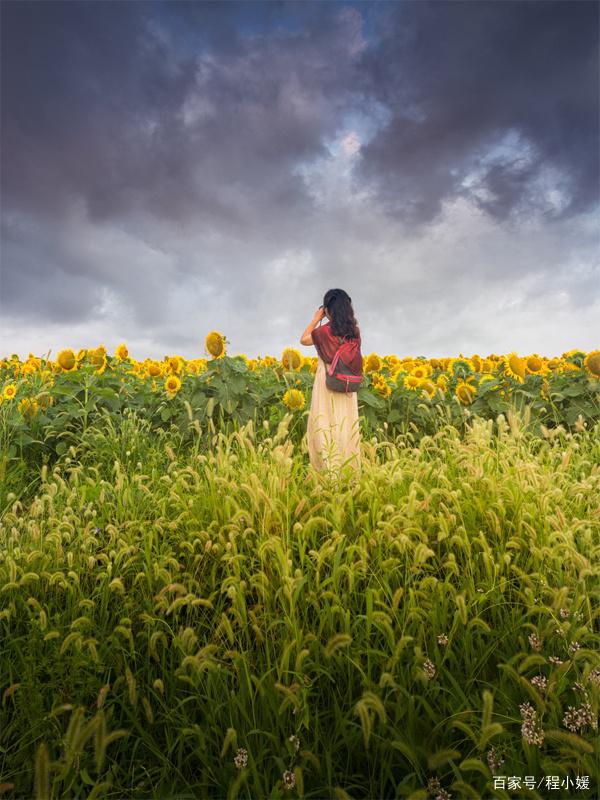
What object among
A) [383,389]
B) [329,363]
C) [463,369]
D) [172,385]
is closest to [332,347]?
[329,363]

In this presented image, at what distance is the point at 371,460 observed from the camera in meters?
4.12

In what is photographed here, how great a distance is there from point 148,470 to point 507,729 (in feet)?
13.2

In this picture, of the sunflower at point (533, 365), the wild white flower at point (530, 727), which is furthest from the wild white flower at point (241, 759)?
the sunflower at point (533, 365)

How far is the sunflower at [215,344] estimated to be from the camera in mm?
6418

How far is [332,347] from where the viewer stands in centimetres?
587

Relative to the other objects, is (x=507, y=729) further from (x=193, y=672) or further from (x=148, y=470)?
(x=148, y=470)

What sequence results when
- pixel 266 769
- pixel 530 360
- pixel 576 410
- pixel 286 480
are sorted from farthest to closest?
pixel 530 360 → pixel 576 410 → pixel 286 480 → pixel 266 769

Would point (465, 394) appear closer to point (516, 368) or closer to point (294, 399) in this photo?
point (516, 368)

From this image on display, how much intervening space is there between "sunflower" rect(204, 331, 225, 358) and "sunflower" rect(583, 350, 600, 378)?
459 centimetres

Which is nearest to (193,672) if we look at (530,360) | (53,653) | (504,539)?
(53,653)

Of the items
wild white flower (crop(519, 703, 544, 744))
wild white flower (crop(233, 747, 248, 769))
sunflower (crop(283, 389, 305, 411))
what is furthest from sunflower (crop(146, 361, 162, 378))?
wild white flower (crop(519, 703, 544, 744))

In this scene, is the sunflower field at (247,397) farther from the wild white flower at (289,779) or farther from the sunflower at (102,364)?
the wild white flower at (289,779)

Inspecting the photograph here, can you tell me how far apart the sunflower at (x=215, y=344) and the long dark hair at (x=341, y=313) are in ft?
4.06

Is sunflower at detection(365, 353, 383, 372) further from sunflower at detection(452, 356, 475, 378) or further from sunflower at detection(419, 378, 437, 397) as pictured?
sunflower at detection(452, 356, 475, 378)
